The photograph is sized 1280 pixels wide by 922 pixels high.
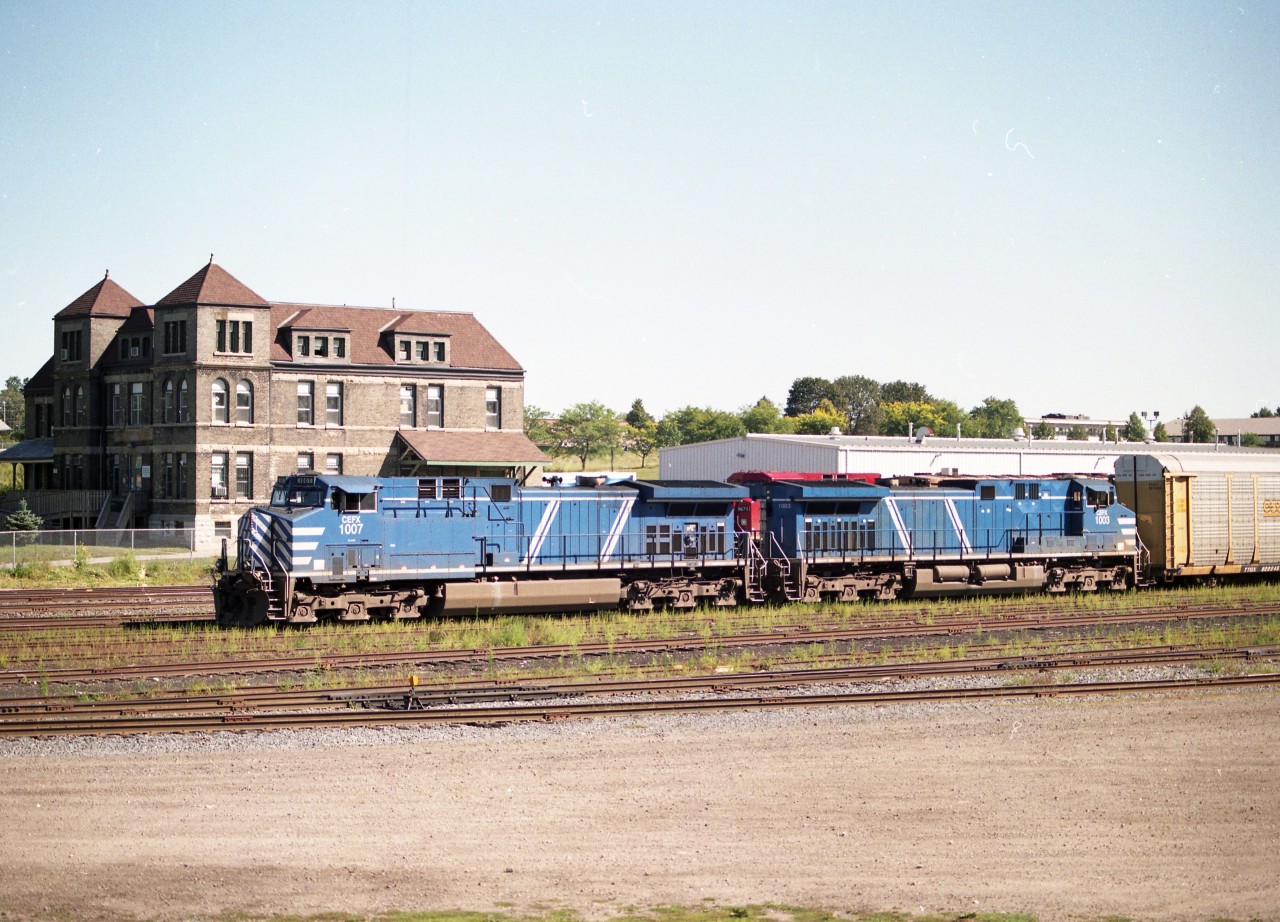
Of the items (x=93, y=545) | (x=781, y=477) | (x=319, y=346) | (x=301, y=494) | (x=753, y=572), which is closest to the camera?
(x=301, y=494)

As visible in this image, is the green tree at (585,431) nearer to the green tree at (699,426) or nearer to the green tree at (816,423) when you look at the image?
the green tree at (699,426)

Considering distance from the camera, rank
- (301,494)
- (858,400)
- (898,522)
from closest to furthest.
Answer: (301,494) < (898,522) < (858,400)

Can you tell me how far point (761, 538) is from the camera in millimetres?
29625

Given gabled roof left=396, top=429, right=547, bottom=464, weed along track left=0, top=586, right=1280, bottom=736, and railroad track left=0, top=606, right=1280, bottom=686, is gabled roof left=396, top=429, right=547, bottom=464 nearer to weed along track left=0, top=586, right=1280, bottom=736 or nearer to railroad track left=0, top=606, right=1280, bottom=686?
weed along track left=0, top=586, right=1280, bottom=736

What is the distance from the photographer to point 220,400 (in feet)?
162

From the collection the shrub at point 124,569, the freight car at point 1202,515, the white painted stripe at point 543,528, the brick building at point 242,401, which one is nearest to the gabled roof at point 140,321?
the brick building at point 242,401

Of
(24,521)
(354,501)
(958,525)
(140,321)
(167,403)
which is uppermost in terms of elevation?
(140,321)

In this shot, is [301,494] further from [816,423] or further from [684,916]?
[816,423]

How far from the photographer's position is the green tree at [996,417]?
14400 cm

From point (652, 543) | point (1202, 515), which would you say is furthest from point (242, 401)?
point (1202, 515)

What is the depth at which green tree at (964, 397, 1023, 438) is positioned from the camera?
144 m

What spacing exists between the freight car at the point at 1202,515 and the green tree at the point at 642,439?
327 ft

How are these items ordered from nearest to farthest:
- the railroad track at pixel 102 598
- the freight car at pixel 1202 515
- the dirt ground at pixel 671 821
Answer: the dirt ground at pixel 671 821 → the railroad track at pixel 102 598 → the freight car at pixel 1202 515

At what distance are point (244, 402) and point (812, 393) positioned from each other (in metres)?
113
